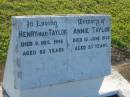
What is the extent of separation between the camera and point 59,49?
5926 millimetres

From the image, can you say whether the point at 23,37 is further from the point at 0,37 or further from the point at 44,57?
the point at 0,37

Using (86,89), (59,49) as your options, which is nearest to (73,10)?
(86,89)

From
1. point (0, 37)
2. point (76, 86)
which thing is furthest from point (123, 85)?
point (0, 37)

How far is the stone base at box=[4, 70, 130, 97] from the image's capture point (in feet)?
19.5

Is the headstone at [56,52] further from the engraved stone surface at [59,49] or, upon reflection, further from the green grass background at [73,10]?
the green grass background at [73,10]

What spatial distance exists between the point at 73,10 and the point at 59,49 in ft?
13.6

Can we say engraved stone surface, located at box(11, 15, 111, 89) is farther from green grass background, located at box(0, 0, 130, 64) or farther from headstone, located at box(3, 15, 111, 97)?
green grass background, located at box(0, 0, 130, 64)

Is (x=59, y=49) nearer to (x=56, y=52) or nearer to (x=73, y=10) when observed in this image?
(x=56, y=52)

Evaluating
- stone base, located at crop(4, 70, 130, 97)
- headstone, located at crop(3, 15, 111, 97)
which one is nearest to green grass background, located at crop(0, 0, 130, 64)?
stone base, located at crop(4, 70, 130, 97)

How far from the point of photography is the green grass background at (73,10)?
8.83m

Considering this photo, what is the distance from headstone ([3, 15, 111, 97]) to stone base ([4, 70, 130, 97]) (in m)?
0.03

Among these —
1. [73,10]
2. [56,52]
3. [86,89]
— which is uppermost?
[56,52]

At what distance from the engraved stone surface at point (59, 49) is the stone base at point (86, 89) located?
112 mm

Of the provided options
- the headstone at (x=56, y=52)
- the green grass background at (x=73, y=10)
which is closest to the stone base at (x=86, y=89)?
the headstone at (x=56, y=52)
